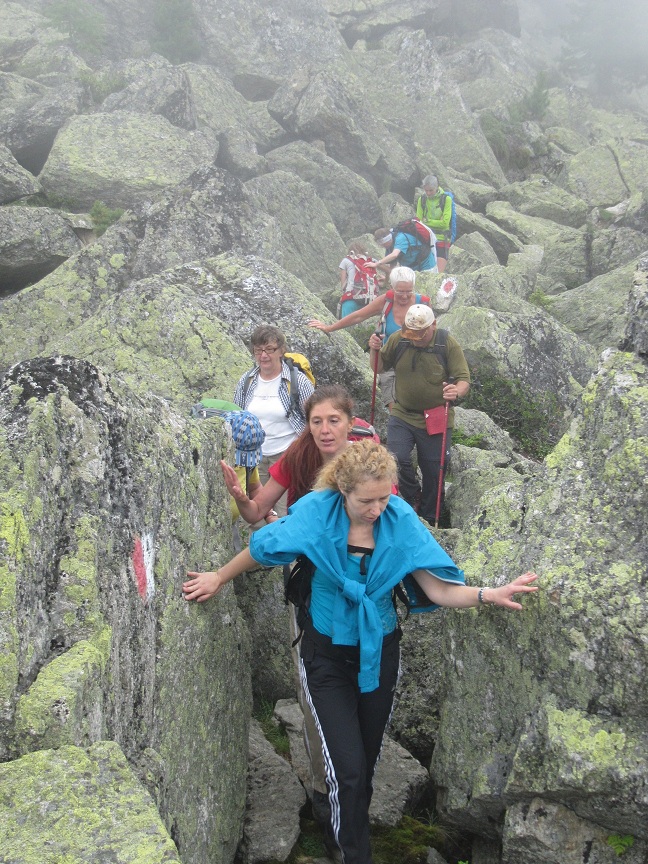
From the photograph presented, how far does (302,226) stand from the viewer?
24.7 metres

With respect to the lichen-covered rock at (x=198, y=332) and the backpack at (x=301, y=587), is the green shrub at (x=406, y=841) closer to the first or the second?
the backpack at (x=301, y=587)

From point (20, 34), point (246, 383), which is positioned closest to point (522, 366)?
point (246, 383)

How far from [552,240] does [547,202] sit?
18.6ft

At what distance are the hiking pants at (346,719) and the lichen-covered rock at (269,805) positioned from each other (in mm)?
921

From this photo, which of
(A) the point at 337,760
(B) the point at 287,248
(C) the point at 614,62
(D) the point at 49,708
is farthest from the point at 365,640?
(C) the point at 614,62

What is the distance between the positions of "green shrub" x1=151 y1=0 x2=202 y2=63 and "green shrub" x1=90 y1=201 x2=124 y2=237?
23.8 metres

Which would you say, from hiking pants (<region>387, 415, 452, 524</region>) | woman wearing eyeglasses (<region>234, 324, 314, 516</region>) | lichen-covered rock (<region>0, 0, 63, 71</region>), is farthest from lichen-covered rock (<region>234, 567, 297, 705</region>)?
lichen-covered rock (<region>0, 0, 63, 71</region>)

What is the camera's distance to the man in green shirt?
382 inches

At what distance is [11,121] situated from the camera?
81.3 ft

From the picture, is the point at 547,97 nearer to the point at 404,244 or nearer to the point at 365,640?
the point at 404,244

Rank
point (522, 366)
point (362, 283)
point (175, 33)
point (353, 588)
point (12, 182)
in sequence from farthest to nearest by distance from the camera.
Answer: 1. point (175, 33)
2. point (12, 182)
3. point (362, 283)
4. point (522, 366)
5. point (353, 588)

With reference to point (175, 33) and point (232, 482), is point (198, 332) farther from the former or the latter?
point (175, 33)

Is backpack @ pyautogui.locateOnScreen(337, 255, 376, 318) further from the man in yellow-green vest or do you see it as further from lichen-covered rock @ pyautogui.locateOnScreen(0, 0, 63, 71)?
lichen-covered rock @ pyautogui.locateOnScreen(0, 0, 63, 71)

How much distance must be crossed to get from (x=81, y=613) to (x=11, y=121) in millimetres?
24877
